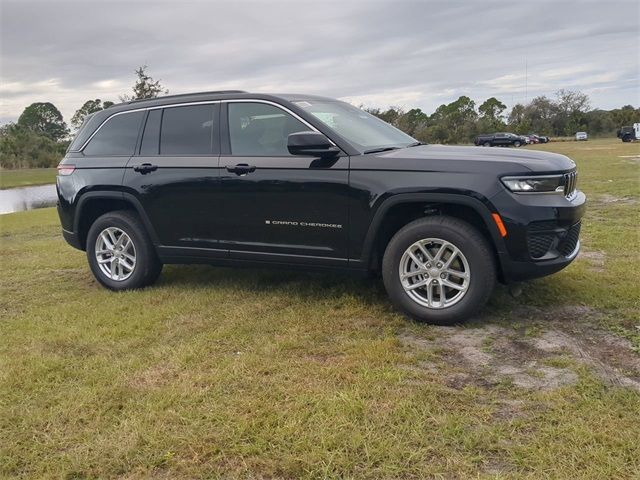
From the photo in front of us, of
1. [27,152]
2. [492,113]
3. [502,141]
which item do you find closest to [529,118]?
[492,113]

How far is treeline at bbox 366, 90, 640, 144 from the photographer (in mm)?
72250

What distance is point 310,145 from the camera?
170 inches

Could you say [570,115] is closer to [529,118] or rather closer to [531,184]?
[529,118]

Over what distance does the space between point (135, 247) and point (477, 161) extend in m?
3.34

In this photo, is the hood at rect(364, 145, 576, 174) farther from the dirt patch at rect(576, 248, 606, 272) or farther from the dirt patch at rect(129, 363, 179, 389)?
the dirt patch at rect(129, 363, 179, 389)

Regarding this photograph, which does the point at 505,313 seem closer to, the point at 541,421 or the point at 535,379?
the point at 535,379

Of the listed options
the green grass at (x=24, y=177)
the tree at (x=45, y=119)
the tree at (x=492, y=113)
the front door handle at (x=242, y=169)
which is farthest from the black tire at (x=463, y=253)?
the tree at (x=45, y=119)

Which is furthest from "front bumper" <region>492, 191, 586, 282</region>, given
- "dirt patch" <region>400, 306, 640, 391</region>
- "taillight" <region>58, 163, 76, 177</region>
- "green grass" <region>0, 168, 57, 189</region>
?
"green grass" <region>0, 168, 57, 189</region>

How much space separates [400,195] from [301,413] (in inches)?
75.2

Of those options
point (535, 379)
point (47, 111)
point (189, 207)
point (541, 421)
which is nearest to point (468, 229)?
point (535, 379)

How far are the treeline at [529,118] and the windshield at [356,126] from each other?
6040 cm

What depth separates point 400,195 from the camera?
165 inches

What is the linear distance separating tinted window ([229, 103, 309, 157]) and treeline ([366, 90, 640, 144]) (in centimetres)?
6112

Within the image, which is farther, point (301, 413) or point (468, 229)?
point (468, 229)
